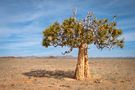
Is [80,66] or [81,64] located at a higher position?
[81,64]

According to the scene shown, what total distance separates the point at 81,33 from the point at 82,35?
214mm

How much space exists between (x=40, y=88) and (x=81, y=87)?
11.2 ft

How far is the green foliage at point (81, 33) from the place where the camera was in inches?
1091

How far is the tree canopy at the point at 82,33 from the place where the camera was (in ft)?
90.9

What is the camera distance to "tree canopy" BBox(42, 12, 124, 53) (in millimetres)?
27719

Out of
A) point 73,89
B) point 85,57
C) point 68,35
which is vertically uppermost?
point 68,35

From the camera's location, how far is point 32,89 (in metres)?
23.0

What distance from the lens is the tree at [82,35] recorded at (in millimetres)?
27750

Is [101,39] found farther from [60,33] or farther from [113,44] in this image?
[60,33]

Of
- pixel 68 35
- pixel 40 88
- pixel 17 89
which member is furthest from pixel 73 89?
pixel 68 35

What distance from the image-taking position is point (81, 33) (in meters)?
28.0

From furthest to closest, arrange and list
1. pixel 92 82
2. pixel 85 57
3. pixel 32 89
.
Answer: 1. pixel 85 57
2. pixel 92 82
3. pixel 32 89

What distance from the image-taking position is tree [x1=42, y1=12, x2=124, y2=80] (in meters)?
27.8

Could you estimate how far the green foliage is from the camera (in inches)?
1091
